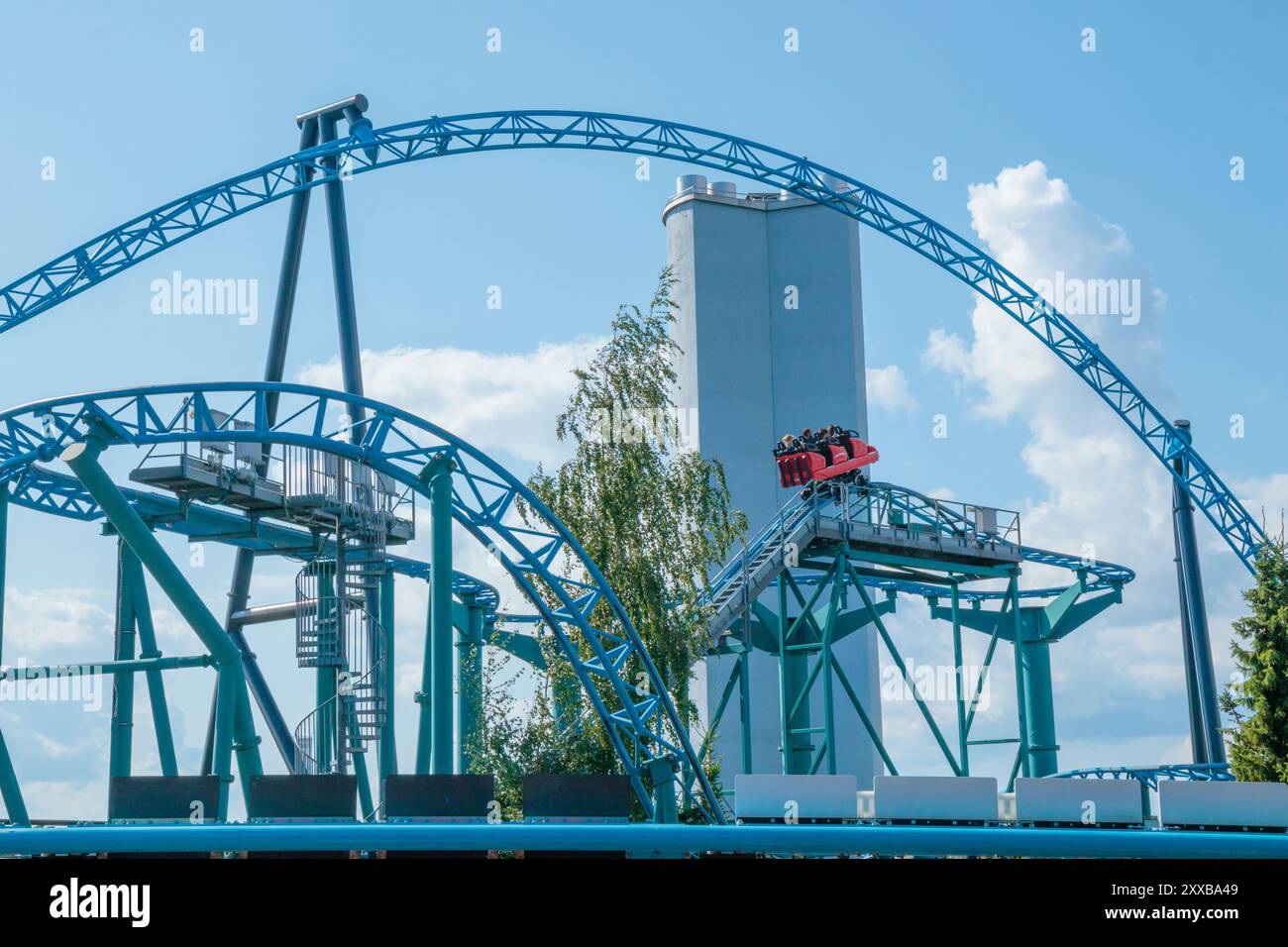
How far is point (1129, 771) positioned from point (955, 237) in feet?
46.7

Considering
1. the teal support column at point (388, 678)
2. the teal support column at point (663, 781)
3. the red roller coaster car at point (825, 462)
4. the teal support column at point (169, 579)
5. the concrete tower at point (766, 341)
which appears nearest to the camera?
the teal support column at point (169, 579)

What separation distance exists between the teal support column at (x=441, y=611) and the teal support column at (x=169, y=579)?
9.01 feet

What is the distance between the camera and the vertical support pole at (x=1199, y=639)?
2828cm

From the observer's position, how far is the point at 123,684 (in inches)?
955

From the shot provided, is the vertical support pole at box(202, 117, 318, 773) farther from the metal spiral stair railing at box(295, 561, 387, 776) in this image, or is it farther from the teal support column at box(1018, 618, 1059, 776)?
the teal support column at box(1018, 618, 1059, 776)

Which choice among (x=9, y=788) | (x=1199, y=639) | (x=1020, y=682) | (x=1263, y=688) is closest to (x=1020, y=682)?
(x=1020, y=682)

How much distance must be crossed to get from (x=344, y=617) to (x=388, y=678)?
71.2 inches

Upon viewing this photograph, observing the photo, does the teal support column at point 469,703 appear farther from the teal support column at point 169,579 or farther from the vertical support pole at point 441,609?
the teal support column at point 169,579

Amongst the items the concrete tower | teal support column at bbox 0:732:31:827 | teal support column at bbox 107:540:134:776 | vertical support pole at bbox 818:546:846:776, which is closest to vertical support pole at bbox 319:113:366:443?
teal support column at bbox 107:540:134:776

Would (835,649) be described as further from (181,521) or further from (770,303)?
(181,521)

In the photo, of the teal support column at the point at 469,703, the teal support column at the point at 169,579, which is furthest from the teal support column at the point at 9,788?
the teal support column at the point at 469,703

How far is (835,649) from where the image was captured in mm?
49156

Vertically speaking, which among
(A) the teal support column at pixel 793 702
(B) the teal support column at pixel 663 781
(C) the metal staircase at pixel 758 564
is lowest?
(B) the teal support column at pixel 663 781
